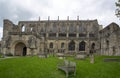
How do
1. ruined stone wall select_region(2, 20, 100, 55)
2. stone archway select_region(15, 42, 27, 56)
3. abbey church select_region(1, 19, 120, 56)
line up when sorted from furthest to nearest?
ruined stone wall select_region(2, 20, 100, 55)
abbey church select_region(1, 19, 120, 56)
stone archway select_region(15, 42, 27, 56)

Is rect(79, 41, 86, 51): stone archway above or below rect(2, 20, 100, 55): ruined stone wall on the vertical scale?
below

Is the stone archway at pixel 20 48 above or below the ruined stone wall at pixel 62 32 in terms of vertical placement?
below

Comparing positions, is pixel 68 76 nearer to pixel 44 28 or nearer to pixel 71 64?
pixel 71 64

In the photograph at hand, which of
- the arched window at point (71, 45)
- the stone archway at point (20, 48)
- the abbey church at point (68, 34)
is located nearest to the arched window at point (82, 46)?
the abbey church at point (68, 34)

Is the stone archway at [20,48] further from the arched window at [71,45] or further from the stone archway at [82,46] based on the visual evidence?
→ the stone archway at [82,46]

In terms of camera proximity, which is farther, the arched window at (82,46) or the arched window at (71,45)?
the arched window at (71,45)

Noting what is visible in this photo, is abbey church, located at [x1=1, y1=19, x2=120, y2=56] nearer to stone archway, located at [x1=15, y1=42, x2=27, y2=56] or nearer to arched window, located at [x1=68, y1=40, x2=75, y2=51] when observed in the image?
arched window, located at [x1=68, y1=40, x2=75, y2=51]

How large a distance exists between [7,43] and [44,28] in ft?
116

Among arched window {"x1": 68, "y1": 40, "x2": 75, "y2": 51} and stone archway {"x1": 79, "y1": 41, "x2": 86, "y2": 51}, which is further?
arched window {"x1": 68, "y1": 40, "x2": 75, "y2": 51}

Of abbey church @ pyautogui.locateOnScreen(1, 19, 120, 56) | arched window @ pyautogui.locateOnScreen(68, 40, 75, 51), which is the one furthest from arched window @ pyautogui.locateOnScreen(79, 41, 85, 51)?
arched window @ pyautogui.locateOnScreen(68, 40, 75, 51)

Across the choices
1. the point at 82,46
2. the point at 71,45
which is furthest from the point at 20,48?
the point at 82,46

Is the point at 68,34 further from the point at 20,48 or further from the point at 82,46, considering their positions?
the point at 20,48

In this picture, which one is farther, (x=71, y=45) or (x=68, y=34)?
(x=68, y=34)

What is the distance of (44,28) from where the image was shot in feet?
265
